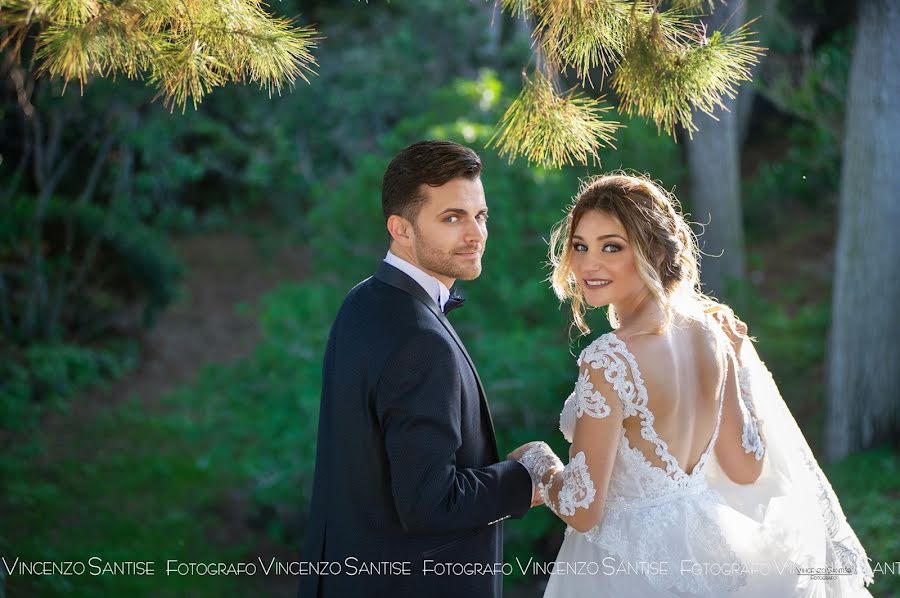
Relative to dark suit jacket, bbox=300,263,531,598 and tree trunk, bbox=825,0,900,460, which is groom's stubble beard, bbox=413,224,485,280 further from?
tree trunk, bbox=825,0,900,460

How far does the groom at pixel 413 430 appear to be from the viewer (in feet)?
7.83

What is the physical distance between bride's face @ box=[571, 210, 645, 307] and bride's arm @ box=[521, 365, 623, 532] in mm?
269

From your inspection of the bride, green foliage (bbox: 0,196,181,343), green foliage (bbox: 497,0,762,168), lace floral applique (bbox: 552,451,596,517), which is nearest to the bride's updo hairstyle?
the bride

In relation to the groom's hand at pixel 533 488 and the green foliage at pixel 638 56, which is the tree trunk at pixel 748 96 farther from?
the groom's hand at pixel 533 488

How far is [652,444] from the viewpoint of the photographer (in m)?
2.72

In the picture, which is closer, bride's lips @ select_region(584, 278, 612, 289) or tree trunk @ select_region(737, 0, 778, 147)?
bride's lips @ select_region(584, 278, 612, 289)

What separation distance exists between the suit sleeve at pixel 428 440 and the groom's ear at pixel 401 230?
1.01 ft

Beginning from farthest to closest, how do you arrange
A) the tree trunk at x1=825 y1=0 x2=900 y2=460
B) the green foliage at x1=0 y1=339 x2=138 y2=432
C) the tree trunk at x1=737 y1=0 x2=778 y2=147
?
1. the tree trunk at x1=737 y1=0 x2=778 y2=147
2. the green foliage at x1=0 y1=339 x2=138 y2=432
3. the tree trunk at x1=825 y1=0 x2=900 y2=460

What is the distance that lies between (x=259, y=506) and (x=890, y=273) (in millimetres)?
5139

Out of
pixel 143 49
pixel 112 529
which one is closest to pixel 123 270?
pixel 112 529

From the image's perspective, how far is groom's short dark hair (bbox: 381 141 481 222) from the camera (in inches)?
103

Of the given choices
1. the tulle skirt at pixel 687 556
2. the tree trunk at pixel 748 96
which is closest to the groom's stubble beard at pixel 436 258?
the tulle skirt at pixel 687 556

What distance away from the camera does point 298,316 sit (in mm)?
7207

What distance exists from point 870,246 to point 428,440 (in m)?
5.78
